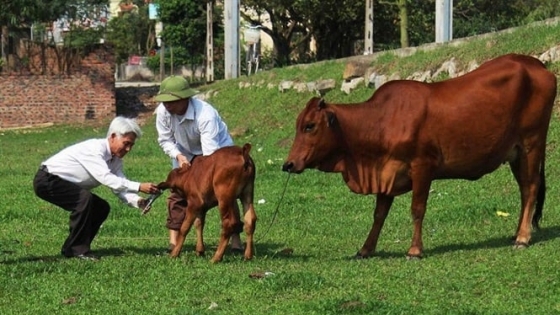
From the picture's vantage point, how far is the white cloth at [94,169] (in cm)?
957

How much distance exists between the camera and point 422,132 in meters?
9.45

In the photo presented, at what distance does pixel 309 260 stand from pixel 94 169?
6.50ft

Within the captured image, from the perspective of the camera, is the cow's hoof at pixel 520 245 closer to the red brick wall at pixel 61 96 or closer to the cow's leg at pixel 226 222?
the cow's leg at pixel 226 222

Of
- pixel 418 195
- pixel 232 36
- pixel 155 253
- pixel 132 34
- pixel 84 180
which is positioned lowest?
pixel 155 253

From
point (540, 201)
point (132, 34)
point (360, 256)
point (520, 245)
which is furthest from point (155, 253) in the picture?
point (132, 34)

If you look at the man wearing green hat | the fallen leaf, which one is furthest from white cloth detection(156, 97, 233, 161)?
the fallen leaf

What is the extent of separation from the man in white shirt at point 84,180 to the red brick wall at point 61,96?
22.1 m

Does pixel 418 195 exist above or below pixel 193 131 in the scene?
below

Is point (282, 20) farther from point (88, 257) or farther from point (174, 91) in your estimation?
point (88, 257)

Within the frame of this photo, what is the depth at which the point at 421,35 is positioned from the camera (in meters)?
43.4

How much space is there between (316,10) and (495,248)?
3089 centimetres

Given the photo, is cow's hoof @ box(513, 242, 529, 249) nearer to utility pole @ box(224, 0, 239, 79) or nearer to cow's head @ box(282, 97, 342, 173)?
cow's head @ box(282, 97, 342, 173)

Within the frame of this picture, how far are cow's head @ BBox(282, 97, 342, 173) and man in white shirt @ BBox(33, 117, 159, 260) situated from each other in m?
1.35

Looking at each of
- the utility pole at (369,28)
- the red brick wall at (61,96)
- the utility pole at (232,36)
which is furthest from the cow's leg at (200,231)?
the utility pole at (369,28)
